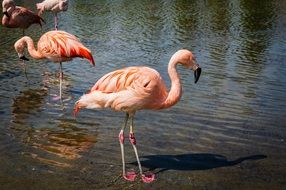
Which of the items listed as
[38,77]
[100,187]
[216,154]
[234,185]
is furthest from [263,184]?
[38,77]

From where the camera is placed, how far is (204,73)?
38.9 ft

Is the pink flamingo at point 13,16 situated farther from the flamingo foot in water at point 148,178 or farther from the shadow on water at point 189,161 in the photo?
the flamingo foot in water at point 148,178

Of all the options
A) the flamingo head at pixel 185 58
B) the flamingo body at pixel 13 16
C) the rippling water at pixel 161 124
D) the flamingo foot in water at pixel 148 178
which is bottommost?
the rippling water at pixel 161 124

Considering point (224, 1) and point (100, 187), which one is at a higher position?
point (100, 187)

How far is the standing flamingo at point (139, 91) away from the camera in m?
5.95

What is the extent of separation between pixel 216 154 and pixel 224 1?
25.5 m

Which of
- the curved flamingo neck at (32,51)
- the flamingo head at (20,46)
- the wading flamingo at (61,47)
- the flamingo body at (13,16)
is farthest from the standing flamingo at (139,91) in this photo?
the flamingo body at (13,16)

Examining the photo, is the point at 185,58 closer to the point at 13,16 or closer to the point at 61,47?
the point at 61,47

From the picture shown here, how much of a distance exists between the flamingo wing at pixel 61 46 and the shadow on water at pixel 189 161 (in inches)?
131

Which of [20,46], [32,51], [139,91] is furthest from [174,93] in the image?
[20,46]

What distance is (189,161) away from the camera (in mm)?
6707

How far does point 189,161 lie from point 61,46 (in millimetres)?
4300

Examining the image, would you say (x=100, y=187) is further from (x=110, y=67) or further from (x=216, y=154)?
(x=110, y=67)

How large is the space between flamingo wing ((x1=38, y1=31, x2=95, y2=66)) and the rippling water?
A: 1.00m
